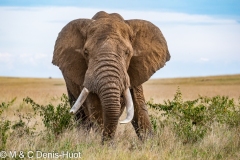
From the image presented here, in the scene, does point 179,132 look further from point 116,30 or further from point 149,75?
point 116,30

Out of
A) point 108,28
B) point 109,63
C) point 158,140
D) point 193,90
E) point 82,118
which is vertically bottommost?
point 193,90

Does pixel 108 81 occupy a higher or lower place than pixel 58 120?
higher

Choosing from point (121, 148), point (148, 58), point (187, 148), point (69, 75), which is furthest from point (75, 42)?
point (187, 148)

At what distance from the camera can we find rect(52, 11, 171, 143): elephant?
397 inches

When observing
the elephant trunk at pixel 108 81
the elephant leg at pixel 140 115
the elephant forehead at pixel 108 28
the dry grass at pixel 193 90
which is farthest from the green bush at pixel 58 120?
the dry grass at pixel 193 90

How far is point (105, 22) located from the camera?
430 inches

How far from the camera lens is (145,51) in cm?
1159

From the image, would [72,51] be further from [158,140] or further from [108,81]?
[158,140]

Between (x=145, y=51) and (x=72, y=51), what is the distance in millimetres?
1465

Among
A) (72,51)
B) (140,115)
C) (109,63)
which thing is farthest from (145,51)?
(109,63)

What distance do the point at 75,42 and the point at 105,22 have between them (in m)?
0.98
